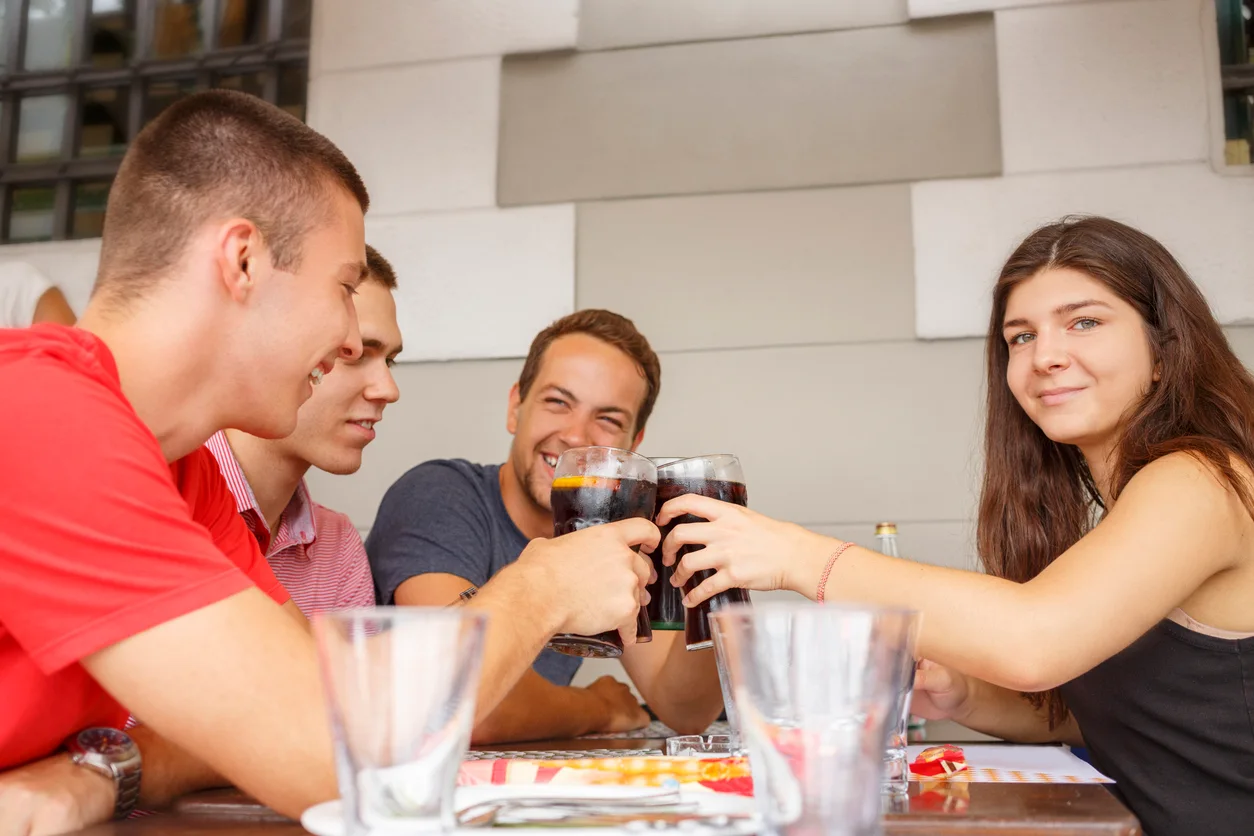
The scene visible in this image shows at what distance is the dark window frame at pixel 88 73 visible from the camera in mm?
2994

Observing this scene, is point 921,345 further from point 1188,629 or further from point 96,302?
point 96,302

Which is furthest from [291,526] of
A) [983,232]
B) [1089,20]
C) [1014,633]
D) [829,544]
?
[1089,20]

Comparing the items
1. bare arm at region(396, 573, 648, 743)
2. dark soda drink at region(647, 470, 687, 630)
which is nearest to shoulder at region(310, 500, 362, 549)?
Result: bare arm at region(396, 573, 648, 743)

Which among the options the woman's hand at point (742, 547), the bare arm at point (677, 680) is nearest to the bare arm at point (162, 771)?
the woman's hand at point (742, 547)

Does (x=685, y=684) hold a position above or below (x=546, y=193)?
below

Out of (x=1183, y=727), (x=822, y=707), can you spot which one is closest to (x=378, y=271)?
(x=1183, y=727)

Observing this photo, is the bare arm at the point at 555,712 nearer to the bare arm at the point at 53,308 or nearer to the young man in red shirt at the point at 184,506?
the young man in red shirt at the point at 184,506

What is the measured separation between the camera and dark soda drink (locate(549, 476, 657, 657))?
121 cm

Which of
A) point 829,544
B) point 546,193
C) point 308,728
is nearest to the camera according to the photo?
point 308,728

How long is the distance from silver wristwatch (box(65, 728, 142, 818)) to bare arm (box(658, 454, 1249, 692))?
587 millimetres

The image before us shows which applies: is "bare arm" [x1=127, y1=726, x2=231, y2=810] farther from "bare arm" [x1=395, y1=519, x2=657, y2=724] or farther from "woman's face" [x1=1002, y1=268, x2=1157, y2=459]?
"woman's face" [x1=1002, y1=268, x2=1157, y2=459]

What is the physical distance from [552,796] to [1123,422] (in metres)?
1.08

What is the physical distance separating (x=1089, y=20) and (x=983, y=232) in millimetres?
591

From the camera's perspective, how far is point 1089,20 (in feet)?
8.48
